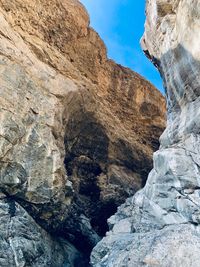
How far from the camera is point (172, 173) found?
61.8 ft

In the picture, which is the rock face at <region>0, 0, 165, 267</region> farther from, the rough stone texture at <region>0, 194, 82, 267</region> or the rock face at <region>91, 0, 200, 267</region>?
the rock face at <region>91, 0, 200, 267</region>

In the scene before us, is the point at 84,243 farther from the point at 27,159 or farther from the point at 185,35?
the point at 185,35

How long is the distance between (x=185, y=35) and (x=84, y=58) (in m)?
12.7

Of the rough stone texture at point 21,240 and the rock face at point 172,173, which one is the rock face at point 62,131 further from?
the rock face at point 172,173

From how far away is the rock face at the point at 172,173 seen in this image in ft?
48.8

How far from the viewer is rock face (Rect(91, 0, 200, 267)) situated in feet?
48.8

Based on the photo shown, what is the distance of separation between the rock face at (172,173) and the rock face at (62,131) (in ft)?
13.3

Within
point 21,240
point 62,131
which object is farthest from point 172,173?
point 62,131

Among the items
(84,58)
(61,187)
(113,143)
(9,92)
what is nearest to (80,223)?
(61,187)

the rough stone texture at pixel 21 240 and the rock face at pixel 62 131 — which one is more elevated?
the rock face at pixel 62 131

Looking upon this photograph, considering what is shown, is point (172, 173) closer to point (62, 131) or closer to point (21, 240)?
point (21, 240)

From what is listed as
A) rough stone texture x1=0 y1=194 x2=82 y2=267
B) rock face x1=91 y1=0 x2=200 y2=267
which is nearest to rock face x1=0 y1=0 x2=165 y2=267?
rough stone texture x1=0 y1=194 x2=82 y2=267

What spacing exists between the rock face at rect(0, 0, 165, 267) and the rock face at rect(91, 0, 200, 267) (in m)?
4.06

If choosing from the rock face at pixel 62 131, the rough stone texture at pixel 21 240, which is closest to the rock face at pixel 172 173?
the rough stone texture at pixel 21 240
